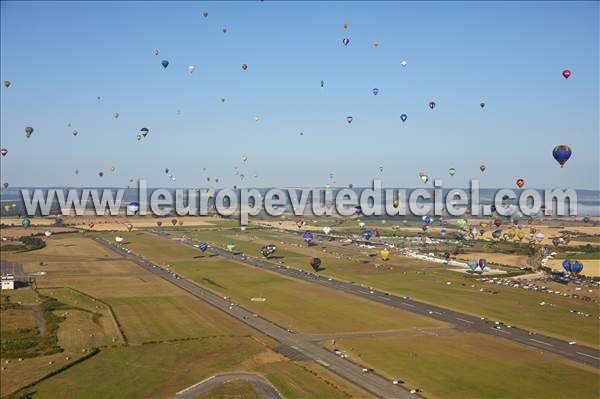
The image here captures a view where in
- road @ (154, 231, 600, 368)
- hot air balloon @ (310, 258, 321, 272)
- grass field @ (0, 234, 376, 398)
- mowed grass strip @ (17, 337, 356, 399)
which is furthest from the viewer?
hot air balloon @ (310, 258, 321, 272)

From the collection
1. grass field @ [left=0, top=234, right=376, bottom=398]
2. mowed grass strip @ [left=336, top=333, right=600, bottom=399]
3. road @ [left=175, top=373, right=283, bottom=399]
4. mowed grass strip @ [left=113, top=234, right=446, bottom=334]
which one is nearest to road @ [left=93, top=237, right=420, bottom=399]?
grass field @ [left=0, top=234, right=376, bottom=398]

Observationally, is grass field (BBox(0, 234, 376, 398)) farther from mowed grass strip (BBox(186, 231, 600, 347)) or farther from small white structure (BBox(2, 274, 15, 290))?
mowed grass strip (BBox(186, 231, 600, 347))

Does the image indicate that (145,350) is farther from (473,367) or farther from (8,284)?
(8,284)

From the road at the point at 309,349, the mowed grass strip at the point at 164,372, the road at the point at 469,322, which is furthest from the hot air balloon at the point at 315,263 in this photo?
the mowed grass strip at the point at 164,372

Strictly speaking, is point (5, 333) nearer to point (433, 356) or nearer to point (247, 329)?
point (247, 329)

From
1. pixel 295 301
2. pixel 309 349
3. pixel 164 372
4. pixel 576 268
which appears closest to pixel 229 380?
pixel 164 372

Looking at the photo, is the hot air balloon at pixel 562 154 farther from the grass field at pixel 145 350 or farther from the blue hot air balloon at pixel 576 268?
the grass field at pixel 145 350
